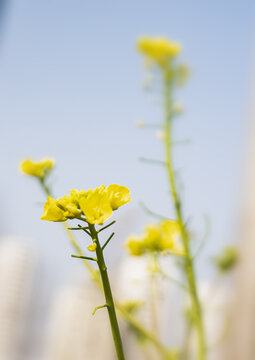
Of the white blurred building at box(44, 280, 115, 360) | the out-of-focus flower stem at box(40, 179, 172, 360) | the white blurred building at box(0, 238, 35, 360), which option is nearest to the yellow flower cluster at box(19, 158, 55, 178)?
the out-of-focus flower stem at box(40, 179, 172, 360)

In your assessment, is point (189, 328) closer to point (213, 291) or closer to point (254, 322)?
point (213, 291)

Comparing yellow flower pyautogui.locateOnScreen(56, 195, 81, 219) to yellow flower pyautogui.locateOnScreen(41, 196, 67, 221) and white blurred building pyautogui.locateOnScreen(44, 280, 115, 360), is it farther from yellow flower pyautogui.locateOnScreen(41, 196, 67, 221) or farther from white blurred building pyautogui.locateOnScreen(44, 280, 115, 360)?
white blurred building pyautogui.locateOnScreen(44, 280, 115, 360)

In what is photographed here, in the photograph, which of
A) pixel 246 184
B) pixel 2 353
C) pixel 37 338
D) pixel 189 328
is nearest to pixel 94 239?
pixel 189 328

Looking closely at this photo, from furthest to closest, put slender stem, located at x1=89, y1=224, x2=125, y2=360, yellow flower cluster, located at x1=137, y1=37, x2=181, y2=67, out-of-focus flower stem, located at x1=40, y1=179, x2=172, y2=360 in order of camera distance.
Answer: yellow flower cluster, located at x1=137, y1=37, x2=181, y2=67
out-of-focus flower stem, located at x1=40, y1=179, x2=172, y2=360
slender stem, located at x1=89, y1=224, x2=125, y2=360

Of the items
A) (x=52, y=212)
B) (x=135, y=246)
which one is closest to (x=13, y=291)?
(x=135, y=246)

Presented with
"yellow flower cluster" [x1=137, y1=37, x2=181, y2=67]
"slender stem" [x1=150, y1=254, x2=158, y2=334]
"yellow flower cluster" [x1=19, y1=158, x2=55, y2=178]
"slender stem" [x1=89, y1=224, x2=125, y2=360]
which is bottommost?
"slender stem" [x1=150, y1=254, x2=158, y2=334]

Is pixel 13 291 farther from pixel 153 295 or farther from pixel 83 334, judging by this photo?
pixel 153 295
